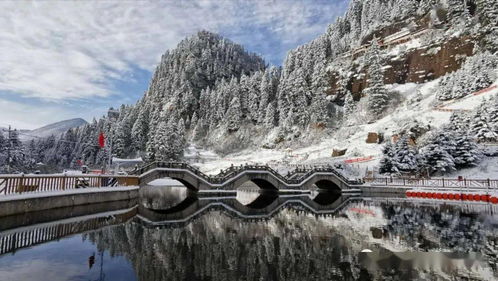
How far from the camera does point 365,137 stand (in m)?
66.1

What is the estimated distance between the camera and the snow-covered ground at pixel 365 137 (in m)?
57.1

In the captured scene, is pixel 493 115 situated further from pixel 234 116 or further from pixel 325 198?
pixel 234 116

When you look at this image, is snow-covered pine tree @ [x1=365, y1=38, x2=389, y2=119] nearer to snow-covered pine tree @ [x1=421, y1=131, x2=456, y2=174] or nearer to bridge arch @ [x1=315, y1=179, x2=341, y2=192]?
bridge arch @ [x1=315, y1=179, x2=341, y2=192]

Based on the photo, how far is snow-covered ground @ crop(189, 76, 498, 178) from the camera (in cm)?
5709

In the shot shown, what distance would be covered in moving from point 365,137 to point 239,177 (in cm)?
3238

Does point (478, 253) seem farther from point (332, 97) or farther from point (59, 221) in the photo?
point (332, 97)

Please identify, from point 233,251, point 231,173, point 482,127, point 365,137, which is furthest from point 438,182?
point 233,251

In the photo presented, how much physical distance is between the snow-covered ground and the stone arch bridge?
926 centimetres

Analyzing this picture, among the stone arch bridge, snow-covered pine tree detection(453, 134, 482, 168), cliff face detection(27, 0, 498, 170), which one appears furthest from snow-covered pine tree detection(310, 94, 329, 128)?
snow-covered pine tree detection(453, 134, 482, 168)

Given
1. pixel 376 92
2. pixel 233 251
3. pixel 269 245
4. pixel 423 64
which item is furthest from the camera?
pixel 423 64

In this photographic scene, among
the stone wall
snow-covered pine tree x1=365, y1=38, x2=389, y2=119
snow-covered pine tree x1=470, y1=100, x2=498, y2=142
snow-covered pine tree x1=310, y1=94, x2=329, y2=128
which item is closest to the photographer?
the stone wall

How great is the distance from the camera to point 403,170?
49906mm

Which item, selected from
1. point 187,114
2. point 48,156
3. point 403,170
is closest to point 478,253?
point 403,170

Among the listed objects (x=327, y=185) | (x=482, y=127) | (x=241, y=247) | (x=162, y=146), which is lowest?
(x=241, y=247)
